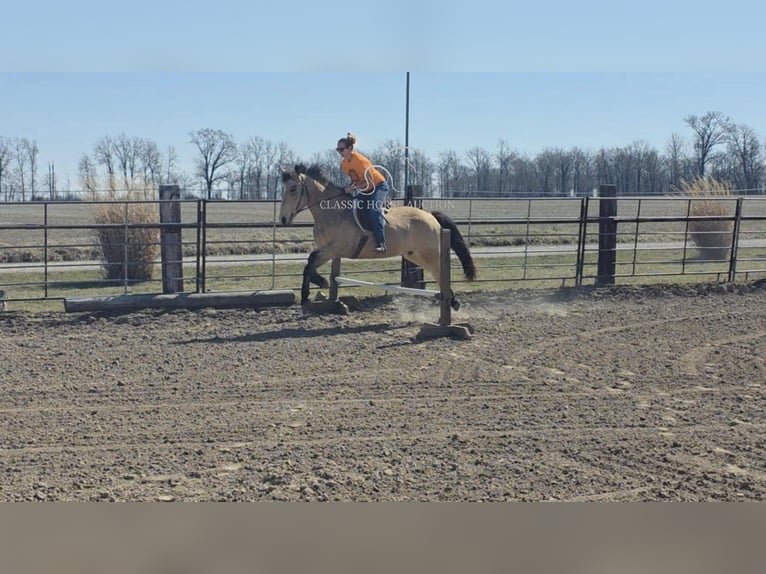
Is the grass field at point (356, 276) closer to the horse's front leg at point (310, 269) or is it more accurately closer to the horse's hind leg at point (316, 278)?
the horse's hind leg at point (316, 278)

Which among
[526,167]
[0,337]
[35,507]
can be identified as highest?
[526,167]

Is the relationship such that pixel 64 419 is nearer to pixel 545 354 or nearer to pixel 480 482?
pixel 480 482

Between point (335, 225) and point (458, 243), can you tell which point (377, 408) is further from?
point (458, 243)

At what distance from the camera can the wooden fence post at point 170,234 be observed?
389 inches

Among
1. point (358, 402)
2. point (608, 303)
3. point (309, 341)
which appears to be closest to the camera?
point (358, 402)

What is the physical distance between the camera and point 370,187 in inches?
332

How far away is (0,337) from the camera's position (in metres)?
7.70

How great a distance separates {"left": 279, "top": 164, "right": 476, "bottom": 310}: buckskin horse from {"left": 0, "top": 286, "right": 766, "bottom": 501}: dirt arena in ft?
2.49

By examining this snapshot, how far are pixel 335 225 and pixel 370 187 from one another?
581 millimetres

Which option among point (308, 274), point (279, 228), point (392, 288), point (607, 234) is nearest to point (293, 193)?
point (308, 274)

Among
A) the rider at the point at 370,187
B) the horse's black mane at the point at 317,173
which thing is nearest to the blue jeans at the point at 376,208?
the rider at the point at 370,187

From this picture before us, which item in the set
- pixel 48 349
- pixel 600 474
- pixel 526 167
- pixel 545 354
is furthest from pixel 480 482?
pixel 526 167

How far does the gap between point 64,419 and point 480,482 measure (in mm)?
2719

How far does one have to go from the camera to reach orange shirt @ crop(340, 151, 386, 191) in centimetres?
821
